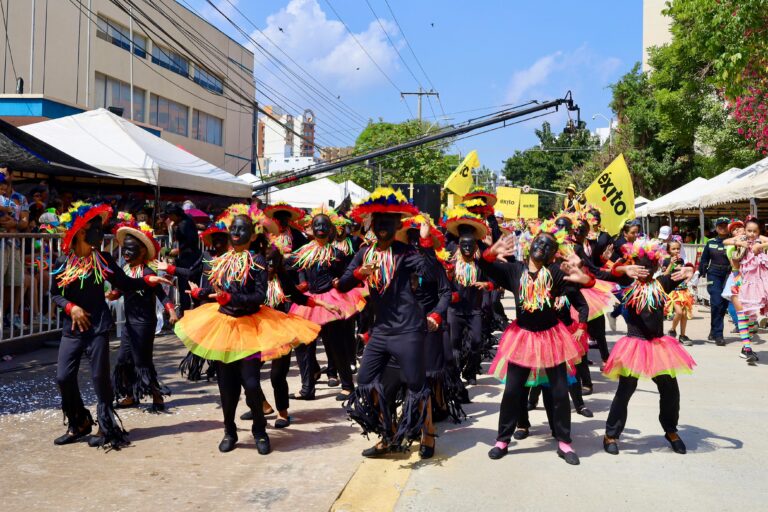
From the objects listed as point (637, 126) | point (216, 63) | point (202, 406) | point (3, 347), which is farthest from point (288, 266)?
point (637, 126)

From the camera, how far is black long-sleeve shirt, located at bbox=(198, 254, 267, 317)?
603cm

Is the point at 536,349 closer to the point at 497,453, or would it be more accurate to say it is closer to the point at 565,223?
the point at 497,453

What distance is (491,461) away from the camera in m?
5.81

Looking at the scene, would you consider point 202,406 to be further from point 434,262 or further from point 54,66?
point 54,66

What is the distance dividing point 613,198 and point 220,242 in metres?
6.39

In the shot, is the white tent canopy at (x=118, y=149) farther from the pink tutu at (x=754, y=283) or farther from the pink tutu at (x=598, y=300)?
the pink tutu at (x=754, y=283)

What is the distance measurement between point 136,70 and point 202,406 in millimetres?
26523

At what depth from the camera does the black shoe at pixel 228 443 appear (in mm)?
6012

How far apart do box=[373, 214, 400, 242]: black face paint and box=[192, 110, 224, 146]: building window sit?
32.4 m

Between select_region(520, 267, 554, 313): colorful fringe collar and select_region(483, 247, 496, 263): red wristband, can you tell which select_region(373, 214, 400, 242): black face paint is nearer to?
select_region(483, 247, 496, 263): red wristband

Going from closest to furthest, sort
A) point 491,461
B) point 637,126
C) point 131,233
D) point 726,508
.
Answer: point 726,508 → point 491,461 → point 131,233 → point 637,126

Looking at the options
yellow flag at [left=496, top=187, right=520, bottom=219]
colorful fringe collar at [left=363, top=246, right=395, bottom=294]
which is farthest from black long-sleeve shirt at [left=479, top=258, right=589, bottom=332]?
yellow flag at [left=496, top=187, right=520, bottom=219]

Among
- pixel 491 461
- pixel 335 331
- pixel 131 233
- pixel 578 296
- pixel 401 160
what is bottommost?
pixel 491 461

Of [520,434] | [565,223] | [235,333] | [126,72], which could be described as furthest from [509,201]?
[235,333]
